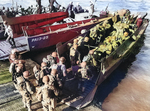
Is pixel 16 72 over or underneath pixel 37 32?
underneath

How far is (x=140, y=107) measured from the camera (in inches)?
219

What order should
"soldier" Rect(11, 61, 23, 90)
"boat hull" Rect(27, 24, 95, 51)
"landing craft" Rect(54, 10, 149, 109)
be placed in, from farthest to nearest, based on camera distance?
"boat hull" Rect(27, 24, 95, 51), "landing craft" Rect(54, 10, 149, 109), "soldier" Rect(11, 61, 23, 90)

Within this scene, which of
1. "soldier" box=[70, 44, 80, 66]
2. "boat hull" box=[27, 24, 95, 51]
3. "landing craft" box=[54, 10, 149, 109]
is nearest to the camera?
"landing craft" box=[54, 10, 149, 109]

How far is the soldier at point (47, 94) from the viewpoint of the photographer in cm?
343

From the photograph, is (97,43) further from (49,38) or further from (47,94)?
(47,94)

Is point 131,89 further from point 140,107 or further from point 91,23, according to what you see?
point 91,23

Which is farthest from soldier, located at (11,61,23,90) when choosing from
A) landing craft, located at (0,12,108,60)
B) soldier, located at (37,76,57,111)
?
landing craft, located at (0,12,108,60)

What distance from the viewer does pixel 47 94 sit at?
343 cm

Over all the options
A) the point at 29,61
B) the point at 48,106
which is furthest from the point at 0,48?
the point at 48,106

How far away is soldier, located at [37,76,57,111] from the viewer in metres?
3.43

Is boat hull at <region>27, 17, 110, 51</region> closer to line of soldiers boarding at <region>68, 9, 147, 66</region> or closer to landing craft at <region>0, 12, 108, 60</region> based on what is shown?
landing craft at <region>0, 12, 108, 60</region>

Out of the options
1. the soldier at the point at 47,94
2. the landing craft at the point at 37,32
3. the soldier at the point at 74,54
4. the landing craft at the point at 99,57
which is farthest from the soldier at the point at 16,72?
the landing craft at the point at 37,32

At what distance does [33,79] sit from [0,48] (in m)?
3.49

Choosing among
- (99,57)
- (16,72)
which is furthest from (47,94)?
(99,57)
